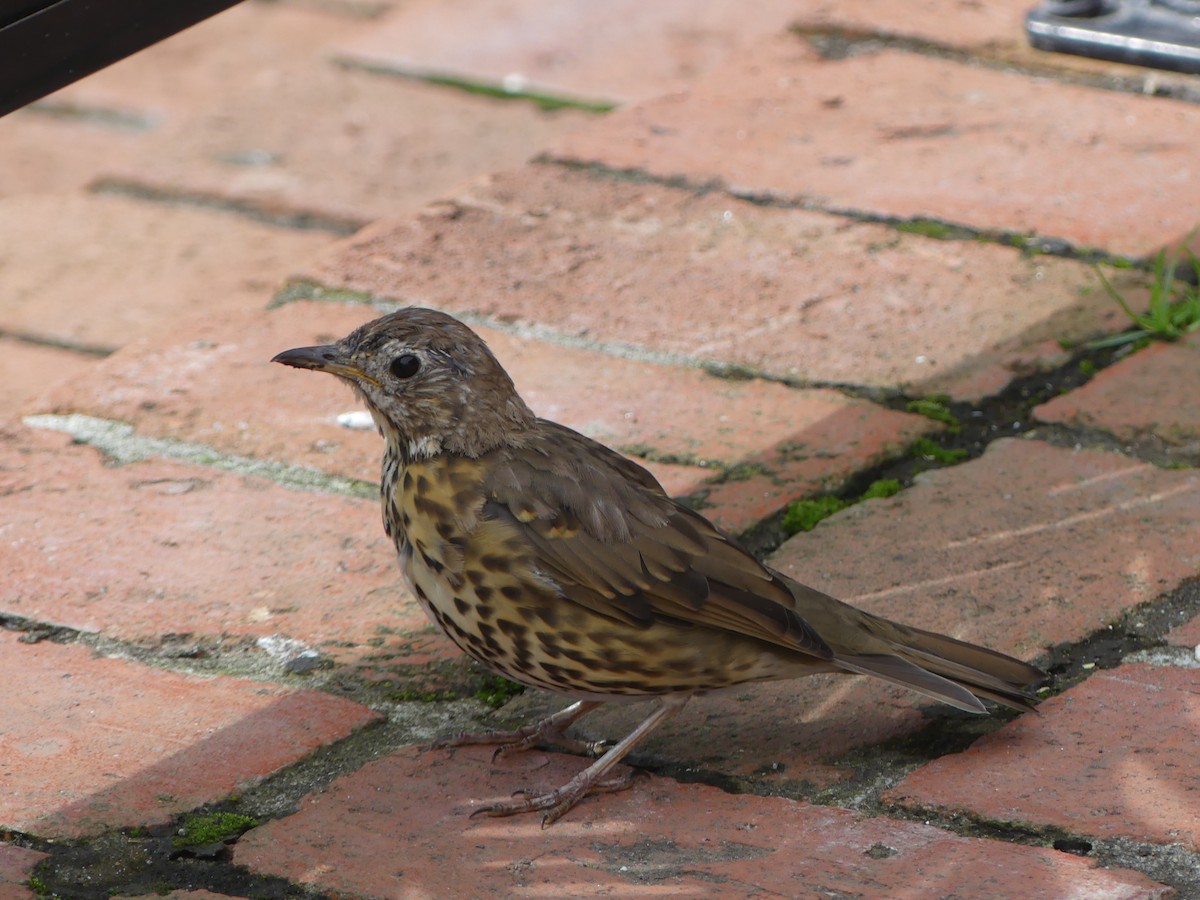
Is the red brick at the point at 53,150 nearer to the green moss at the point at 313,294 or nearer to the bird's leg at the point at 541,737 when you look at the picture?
the green moss at the point at 313,294

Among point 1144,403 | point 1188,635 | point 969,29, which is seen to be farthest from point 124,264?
point 1188,635

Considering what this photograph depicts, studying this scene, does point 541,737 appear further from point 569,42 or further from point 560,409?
point 569,42

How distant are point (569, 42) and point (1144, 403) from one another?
3.04 metres

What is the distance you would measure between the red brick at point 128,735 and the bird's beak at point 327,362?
49cm

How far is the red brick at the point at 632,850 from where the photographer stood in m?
2.13

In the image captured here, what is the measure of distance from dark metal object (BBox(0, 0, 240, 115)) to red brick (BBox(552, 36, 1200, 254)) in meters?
2.31

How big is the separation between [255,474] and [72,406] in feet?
1.51

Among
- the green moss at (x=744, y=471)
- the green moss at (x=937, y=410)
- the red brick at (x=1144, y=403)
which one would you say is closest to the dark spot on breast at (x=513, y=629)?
the green moss at (x=744, y=471)

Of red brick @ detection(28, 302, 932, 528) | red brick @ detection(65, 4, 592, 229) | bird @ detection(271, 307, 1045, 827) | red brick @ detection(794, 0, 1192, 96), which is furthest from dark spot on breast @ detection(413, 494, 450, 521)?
red brick @ detection(794, 0, 1192, 96)

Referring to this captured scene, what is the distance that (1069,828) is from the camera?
2219 millimetres

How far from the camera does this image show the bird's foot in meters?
2.34

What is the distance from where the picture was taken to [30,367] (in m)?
4.14

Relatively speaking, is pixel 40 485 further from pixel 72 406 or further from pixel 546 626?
pixel 546 626

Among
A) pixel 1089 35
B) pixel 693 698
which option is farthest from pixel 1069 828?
pixel 1089 35
